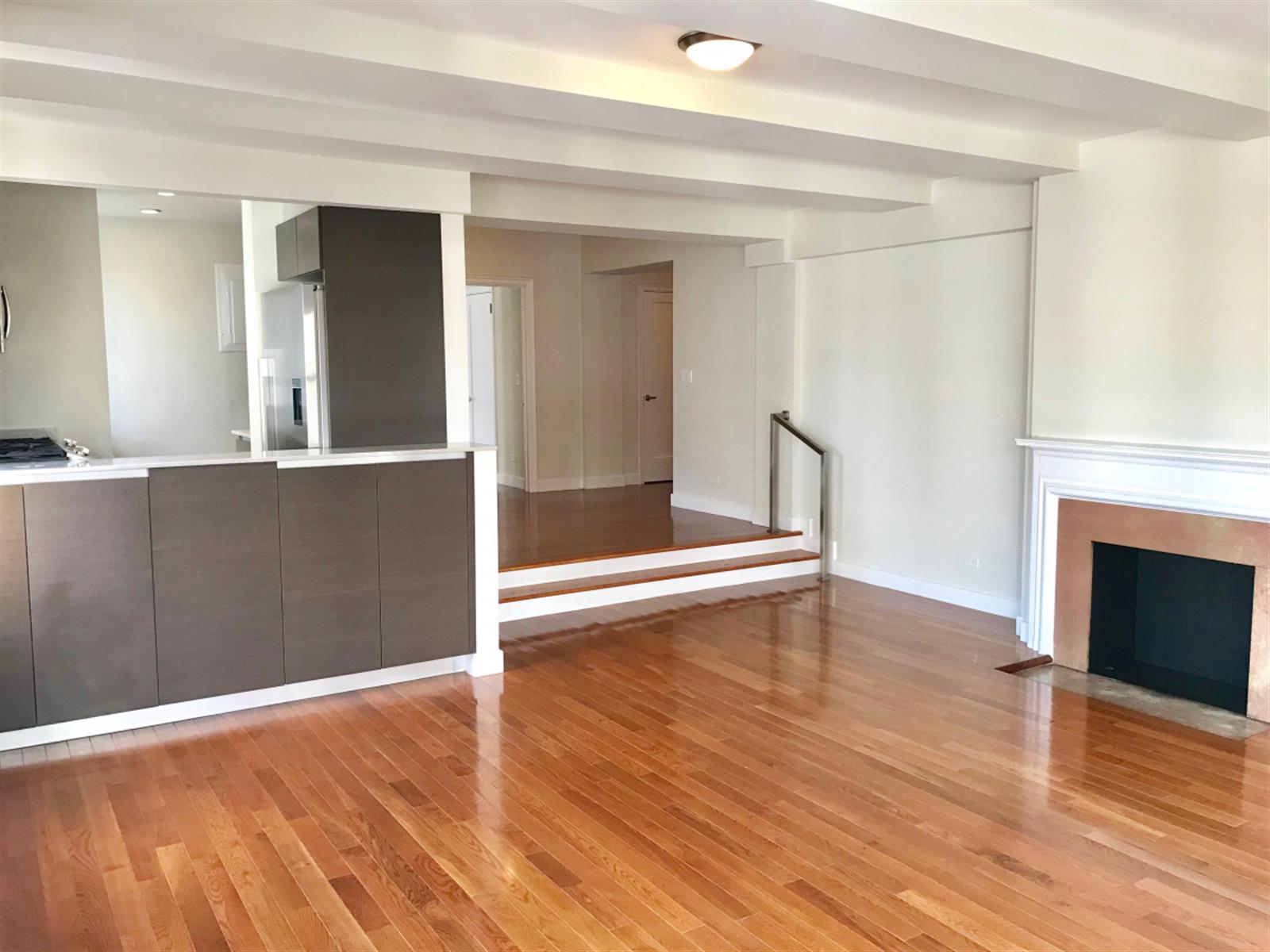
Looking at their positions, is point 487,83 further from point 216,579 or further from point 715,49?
point 216,579

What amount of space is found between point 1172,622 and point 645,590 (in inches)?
113

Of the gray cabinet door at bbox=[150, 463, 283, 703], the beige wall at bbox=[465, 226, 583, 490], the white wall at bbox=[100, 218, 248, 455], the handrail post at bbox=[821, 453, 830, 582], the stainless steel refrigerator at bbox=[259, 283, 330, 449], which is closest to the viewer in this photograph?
the gray cabinet door at bbox=[150, 463, 283, 703]

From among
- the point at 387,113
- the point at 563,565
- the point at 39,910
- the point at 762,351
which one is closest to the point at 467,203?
the point at 387,113

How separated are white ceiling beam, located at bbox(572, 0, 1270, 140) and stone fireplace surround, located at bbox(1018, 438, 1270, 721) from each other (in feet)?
4.81

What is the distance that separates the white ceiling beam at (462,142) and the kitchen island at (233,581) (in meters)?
1.37

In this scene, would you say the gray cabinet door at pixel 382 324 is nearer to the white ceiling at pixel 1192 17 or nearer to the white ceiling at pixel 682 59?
the white ceiling at pixel 682 59

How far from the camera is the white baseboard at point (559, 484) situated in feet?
30.1

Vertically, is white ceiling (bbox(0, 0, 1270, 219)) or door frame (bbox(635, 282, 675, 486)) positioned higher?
white ceiling (bbox(0, 0, 1270, 219))

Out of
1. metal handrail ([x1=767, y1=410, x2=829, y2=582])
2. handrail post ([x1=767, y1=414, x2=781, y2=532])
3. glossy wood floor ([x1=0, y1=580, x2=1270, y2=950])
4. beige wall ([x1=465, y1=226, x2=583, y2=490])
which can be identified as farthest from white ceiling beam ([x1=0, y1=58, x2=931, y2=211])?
beige wall ([x1=465, y1=226, x2=583, y2=490])

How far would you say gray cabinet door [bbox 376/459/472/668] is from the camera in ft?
14.3

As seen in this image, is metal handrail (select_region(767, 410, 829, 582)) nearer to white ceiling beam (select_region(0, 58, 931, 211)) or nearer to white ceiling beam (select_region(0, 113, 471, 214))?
white ceiling beam (select_region(0, 58, 931, 211))

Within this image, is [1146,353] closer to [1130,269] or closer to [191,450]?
[1130,269]

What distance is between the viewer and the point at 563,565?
5871mm

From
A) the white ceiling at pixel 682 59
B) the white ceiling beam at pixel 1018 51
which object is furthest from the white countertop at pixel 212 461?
the white ceiling beam at pixel 1018 51
